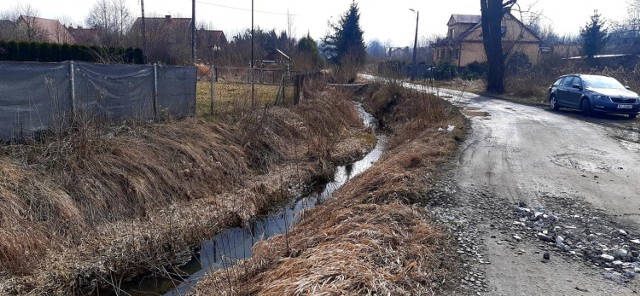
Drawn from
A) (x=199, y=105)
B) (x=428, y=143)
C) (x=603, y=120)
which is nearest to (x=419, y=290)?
(x=428, y=143)

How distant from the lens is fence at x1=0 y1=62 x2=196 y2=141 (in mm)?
8195

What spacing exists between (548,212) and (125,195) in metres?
6.43

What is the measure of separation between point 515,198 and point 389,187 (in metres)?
1.92

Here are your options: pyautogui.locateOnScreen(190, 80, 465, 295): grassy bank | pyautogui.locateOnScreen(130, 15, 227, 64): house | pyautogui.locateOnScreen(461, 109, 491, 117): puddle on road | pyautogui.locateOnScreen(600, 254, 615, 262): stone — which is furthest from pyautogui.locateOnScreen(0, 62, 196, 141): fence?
pyautogui.locateOnScreen(130, 15, 227, 64): house

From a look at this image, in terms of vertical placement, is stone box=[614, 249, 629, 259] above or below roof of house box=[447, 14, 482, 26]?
below

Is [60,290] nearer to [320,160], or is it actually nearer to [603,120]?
[320,160]

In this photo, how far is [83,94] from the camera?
382 inches

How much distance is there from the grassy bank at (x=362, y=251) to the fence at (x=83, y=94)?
4.86 meters

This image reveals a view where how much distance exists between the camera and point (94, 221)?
695 centimetres

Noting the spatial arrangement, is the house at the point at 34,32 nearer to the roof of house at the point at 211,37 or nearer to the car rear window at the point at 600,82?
the roof of house at the point at 211,37

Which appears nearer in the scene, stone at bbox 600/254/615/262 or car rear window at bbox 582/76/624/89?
stone at bbox 600/254/615/262

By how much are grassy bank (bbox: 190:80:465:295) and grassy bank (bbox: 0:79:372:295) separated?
5.01 feet

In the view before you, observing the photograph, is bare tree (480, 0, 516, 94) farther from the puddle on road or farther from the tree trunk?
the puddle on road

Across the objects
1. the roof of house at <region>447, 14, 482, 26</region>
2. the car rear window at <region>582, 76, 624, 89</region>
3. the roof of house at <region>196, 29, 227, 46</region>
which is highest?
the roof of house at <region>447, 14, 482, 26</region>
